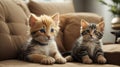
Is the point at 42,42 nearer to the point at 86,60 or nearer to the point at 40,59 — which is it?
the point at 40,59

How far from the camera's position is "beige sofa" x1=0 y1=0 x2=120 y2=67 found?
160 cm

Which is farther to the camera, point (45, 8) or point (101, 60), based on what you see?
point (45, 8)

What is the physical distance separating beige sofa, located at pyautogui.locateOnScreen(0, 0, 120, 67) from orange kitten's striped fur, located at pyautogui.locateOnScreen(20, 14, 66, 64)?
0.06 m

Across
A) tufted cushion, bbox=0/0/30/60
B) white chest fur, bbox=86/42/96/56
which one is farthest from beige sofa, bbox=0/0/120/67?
white chest fur, bbox=86/42/96/56

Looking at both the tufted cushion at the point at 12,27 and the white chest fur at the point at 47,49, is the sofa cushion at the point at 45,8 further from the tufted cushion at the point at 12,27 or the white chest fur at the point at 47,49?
the white chest fur at the point at 47,49

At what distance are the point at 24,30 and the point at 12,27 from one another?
10cm

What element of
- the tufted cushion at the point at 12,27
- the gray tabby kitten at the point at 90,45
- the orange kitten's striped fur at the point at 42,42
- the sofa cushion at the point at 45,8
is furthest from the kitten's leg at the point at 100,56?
the sofa cushion at the point at 45,8

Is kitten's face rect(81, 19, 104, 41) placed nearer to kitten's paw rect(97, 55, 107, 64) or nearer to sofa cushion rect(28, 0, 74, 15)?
kitten's paw rect(97, 55, 107, 64)

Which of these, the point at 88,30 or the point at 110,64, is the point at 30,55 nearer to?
the point at 88,30

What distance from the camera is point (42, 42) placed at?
1.58 metres

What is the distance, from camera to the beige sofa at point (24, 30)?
160 centimetres

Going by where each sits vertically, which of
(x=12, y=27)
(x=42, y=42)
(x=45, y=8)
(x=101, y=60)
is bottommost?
(x=101, y=60)

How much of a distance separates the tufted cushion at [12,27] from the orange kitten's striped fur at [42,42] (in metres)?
0.11

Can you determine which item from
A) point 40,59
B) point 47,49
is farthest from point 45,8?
point 40,59
